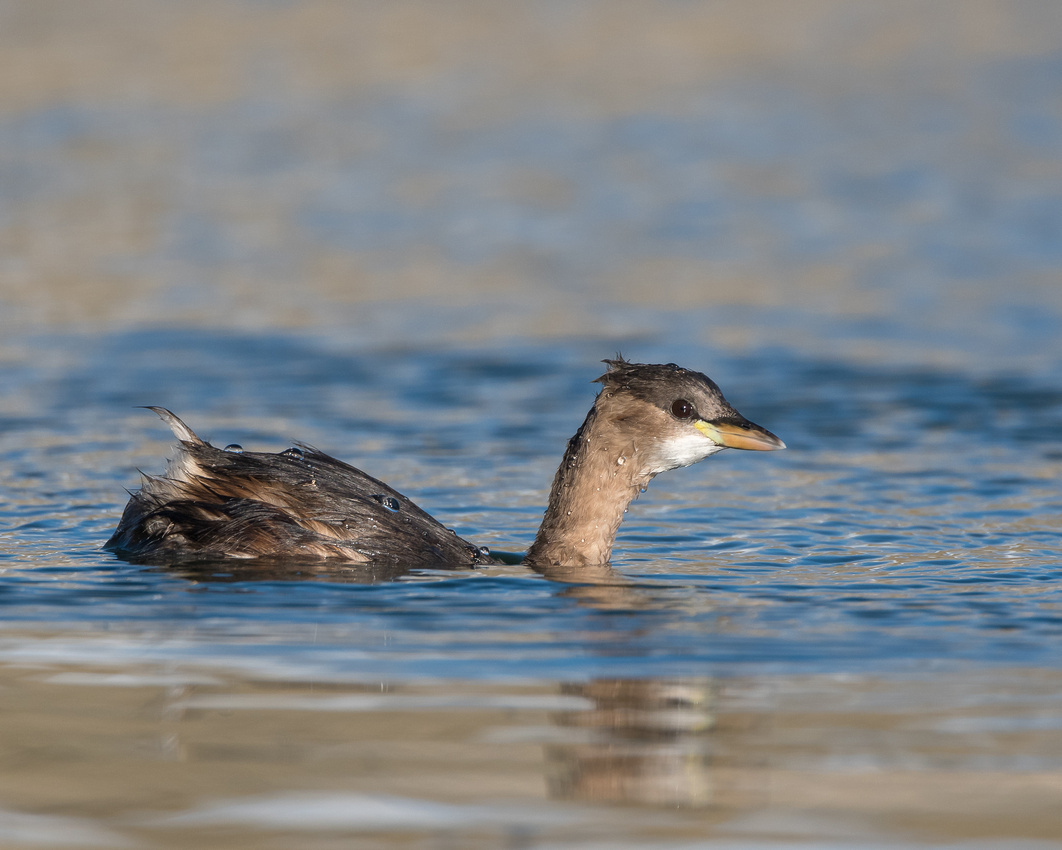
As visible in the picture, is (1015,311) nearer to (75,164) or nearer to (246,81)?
(75,164)

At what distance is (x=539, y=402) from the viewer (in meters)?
13.3

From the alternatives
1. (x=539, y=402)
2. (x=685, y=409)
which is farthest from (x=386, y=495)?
(x=539, y=402)

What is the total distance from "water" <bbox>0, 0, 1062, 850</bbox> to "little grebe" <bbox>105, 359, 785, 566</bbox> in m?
0.22

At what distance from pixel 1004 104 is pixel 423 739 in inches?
876

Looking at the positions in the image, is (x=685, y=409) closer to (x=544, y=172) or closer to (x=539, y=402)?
(x=539, y=402)

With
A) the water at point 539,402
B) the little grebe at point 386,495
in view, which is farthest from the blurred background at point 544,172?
the little grebe at point 386,495

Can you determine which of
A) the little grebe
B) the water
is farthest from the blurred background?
the little grebe

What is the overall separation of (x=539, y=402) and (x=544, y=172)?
1011cm

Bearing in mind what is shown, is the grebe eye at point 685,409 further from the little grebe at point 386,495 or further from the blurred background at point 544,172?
the blurred background at point 544,172

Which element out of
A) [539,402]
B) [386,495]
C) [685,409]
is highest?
[539,402]

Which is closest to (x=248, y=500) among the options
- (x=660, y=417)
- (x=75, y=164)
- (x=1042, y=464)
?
(x=660, y=417)

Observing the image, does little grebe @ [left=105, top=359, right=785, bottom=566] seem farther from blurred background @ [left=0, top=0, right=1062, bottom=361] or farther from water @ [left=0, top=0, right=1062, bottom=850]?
blurred background @ [left=0, top=0, right=1062, bottom=361]

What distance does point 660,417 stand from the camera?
8.38 m

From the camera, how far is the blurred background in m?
16.5
